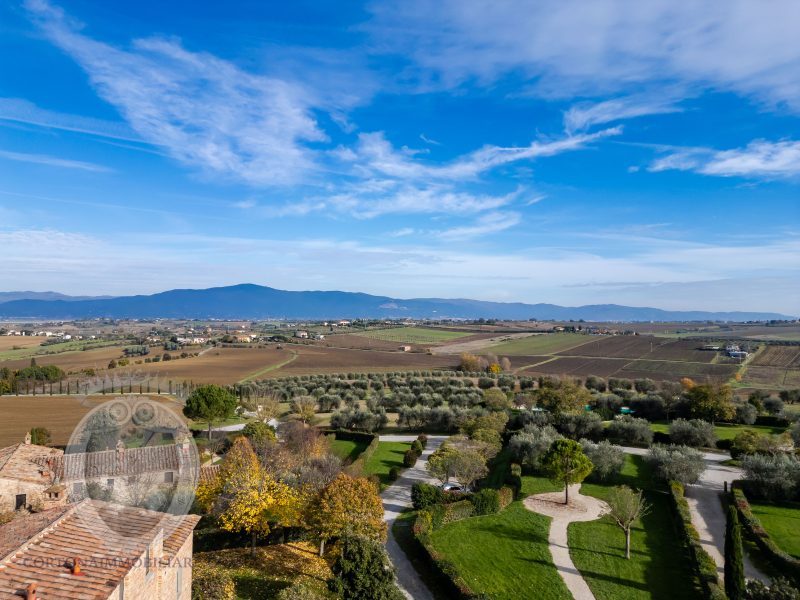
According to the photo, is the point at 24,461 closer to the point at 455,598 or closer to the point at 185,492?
the point at 185,492

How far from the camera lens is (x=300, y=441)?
36.7 meters

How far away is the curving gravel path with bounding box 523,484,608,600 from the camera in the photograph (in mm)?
18953

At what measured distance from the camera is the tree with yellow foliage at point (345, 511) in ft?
65.0

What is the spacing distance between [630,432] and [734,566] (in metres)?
26.5

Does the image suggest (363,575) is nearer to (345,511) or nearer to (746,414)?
(345,511)

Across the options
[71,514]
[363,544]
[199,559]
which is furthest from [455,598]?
[71,514]

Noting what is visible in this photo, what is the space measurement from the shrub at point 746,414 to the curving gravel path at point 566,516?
2867cm

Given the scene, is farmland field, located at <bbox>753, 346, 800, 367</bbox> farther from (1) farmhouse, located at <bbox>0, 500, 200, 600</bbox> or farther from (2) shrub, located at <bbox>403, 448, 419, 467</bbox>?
(1) farmhouse, located at <bbox>0, 500, 200, 600</bbox>

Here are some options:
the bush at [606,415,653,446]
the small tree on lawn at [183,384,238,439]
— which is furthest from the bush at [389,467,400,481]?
the bush at [606,415,653,446]

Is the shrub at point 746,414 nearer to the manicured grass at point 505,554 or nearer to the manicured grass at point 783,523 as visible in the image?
the manicured grass at point 783,523

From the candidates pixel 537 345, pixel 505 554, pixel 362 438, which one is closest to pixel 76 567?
pixel 505 554

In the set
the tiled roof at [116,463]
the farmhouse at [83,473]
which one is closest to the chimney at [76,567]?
the farmhouse at [83,473]

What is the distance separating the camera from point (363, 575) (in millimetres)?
15773

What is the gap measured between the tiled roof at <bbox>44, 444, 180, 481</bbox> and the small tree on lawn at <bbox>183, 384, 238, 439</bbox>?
1617 centimetres
